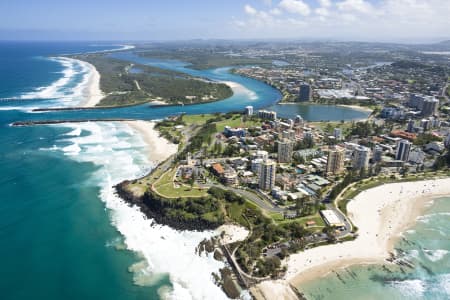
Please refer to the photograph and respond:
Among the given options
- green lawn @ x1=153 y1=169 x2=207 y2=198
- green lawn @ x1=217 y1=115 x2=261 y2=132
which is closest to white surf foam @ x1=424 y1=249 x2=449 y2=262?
green lawn @ x1=153 y1=169 x2=207 y2=198

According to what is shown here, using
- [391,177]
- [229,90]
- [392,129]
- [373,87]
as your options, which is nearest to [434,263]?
[391,177]

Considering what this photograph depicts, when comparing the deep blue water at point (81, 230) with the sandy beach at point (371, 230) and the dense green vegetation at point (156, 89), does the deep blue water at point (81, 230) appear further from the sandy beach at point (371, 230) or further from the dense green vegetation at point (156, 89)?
the dense green vegetation at point (156, 89)

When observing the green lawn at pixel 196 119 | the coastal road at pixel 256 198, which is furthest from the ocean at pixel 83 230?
the green lawn at pixel 196 119

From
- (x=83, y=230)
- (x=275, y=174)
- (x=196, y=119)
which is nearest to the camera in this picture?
(x=83, y=230)

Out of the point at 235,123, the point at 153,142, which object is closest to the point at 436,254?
the point at 153,142

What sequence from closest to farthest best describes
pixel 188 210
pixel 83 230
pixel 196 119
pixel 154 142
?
pixel 83 230 < pixel 188 210 < pixel 154 142 < pixel 196 119

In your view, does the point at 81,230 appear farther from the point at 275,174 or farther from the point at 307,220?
the point at 275,174

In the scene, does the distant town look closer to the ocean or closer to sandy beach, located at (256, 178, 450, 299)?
sandy beach, located at (256, 178, 450, 299)
